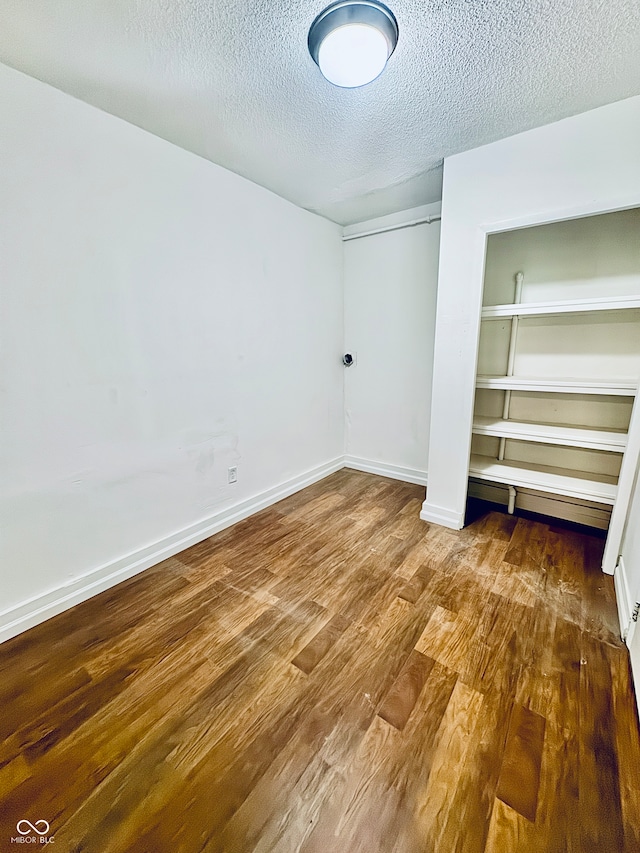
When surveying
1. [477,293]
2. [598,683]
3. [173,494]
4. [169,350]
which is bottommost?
[598,683]

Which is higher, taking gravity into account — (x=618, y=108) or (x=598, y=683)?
(x=618, y=108)

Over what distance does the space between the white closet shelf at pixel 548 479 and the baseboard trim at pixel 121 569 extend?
1619 millimetres

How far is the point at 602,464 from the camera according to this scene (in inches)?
90.9

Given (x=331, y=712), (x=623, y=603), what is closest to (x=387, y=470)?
(x=623, y=603)

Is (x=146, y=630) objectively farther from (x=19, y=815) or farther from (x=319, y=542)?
(x=319, y=542)

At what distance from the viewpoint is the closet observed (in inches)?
80.1

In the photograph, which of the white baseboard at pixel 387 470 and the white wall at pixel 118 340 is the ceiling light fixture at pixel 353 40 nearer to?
the white wall at pixel 118 340

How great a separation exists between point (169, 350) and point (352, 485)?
1.94 metres

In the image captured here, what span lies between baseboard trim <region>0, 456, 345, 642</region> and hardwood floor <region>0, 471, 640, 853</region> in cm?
6

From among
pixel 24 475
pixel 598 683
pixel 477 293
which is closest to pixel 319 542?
pixel 598 683

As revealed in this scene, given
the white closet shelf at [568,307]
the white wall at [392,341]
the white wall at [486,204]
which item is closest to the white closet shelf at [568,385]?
the white wall at [486,204]

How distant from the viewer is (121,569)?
190 cm

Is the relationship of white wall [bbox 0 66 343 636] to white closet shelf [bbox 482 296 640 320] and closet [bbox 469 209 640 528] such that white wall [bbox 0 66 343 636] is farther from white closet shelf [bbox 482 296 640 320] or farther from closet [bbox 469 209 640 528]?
closet [bbox 469 209 640 528]

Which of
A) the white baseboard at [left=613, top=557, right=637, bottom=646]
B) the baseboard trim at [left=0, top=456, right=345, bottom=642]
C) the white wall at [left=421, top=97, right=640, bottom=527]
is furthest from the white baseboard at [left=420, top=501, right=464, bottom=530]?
the baseboard trim at [left=0, top=456, right=345, bottom=642]
